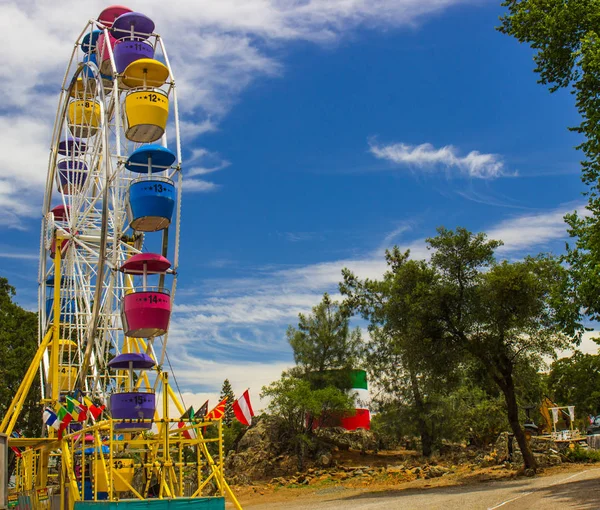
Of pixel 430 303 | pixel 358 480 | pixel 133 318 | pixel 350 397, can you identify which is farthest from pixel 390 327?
pixel 350 397

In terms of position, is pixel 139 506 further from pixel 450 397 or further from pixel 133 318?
pixel 450 397

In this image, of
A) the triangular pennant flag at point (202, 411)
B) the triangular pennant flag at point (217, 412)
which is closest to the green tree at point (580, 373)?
the triangular pennant flag at point (217, 412)

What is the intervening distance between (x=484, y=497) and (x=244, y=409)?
8750mm

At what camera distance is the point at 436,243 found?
1184 inches

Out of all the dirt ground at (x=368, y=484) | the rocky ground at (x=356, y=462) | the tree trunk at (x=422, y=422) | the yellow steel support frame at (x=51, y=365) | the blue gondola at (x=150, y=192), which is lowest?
the dirt ground at (x=368, y=484)

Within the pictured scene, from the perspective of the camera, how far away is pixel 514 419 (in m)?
29.4

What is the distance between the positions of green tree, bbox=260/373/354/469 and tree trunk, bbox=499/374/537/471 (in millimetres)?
16412

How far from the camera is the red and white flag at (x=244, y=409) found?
65.4 ft

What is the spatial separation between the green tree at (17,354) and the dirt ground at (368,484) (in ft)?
49.4

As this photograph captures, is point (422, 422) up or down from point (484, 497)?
up

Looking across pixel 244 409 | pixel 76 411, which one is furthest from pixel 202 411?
pixel 76 411

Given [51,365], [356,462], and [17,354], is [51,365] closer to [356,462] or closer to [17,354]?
[17,354]

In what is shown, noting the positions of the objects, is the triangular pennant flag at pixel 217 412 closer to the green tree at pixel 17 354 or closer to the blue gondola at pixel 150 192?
the blue gondola at pixel 150 192

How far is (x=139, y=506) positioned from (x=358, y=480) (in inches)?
838
